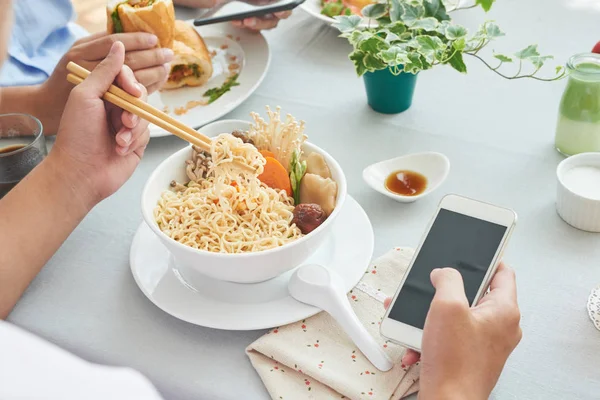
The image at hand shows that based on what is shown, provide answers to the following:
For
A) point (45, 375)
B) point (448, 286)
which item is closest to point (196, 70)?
point (448, 286)

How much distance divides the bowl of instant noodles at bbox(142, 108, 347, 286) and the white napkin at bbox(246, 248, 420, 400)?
4.1 inches

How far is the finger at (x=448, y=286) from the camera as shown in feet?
2.65

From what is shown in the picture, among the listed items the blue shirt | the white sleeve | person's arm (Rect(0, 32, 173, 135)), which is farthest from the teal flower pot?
the white sleeve

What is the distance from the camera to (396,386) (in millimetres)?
866

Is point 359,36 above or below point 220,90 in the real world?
above

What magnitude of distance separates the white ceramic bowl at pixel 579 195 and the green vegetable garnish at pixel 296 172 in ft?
1.45

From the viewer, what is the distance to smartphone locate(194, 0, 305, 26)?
159 cm

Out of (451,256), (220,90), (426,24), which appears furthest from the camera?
(220,90)

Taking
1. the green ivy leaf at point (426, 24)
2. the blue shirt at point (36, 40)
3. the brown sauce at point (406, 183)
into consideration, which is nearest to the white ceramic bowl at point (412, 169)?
the brown sauce at point (406, 183)

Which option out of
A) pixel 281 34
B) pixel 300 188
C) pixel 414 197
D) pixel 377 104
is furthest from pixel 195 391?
pixel 281 34

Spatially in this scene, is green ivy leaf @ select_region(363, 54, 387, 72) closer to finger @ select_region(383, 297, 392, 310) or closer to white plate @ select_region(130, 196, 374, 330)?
white plate @ select_region(130, 196, 374, 330)

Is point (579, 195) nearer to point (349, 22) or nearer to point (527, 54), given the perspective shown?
point (527, 54)

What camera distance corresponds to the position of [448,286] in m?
0.83

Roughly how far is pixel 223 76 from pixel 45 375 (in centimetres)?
122
